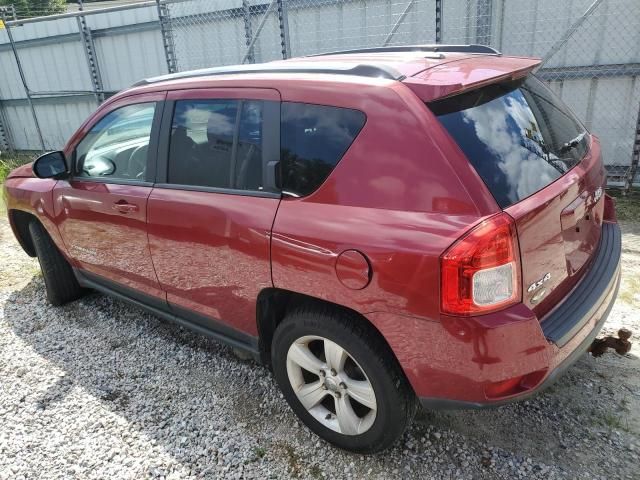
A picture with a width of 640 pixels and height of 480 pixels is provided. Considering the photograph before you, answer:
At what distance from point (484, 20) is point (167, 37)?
4704 mm

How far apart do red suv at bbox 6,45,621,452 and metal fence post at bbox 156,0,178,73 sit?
506 cm

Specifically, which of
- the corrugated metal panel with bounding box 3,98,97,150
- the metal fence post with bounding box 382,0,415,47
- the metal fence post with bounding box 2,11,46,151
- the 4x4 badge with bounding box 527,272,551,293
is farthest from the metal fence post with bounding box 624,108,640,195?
the metal fence post with bounding box 2,11,46,151

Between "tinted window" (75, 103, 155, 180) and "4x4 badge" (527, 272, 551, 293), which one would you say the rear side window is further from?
"4x4 badge" (527, 272, 551, 293)

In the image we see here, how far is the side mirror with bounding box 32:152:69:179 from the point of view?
344cm

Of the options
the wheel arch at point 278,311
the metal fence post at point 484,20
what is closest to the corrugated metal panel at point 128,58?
the metal fence post at point 484,20

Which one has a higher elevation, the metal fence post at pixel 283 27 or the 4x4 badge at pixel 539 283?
the metal fence post at pixel 283 27

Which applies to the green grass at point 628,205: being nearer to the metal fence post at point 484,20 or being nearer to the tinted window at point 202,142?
the metal fence post at point 484,20

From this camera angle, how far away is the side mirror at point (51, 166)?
3.44m

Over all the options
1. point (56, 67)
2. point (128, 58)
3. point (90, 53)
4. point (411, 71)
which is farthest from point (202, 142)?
point (56, 67)

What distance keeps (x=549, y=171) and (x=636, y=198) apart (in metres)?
4.27

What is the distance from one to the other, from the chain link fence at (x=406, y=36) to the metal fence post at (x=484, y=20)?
12 mm

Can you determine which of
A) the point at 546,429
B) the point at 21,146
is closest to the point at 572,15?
the point at 546,429

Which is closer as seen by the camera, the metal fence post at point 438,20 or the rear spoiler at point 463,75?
the rear spoiler at point 463,75

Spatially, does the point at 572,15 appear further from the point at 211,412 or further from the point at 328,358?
the point at 211,412
